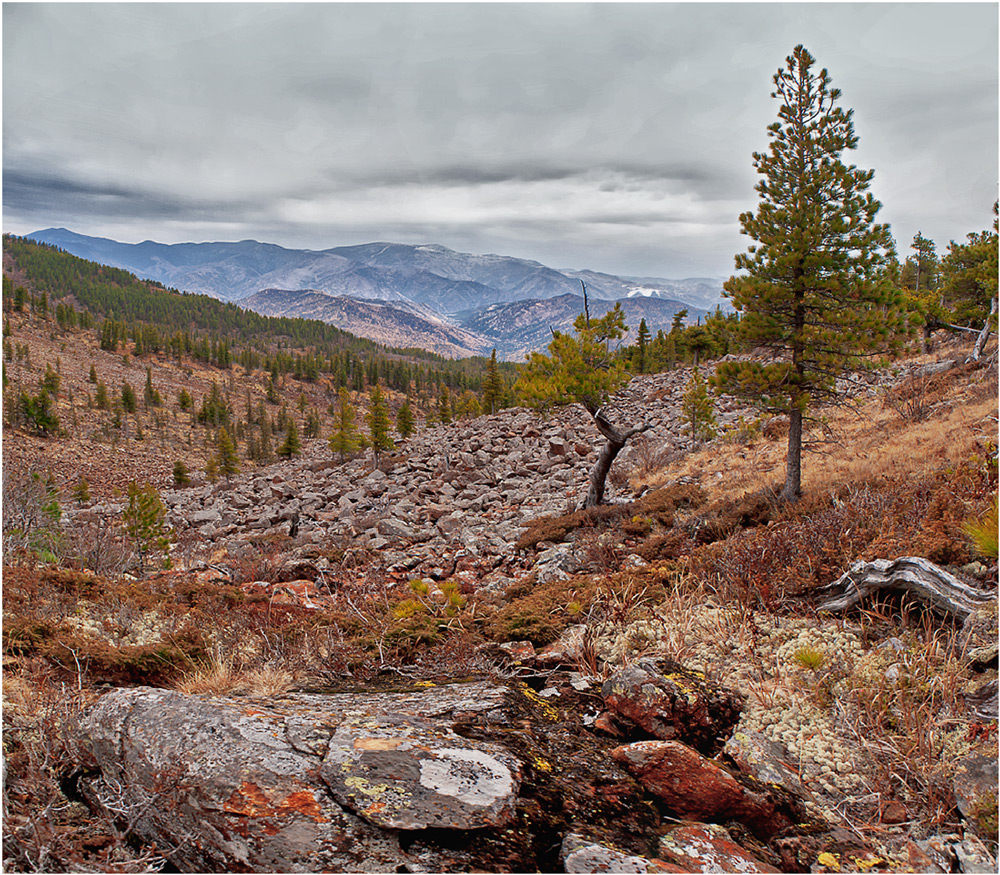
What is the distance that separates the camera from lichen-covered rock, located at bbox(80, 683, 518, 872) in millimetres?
2641

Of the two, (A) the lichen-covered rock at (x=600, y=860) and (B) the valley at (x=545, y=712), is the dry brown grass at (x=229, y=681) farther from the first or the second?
(A) the lichen-covered rock at (x=600, y=860)

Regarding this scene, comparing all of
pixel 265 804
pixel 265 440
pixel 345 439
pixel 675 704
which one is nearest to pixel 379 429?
pixel 345 439

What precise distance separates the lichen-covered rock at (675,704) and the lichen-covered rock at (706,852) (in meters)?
0.83

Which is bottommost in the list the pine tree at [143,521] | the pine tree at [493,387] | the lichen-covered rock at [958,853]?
the pine tree at [143,521]

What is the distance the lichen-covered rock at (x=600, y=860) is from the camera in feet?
8.78

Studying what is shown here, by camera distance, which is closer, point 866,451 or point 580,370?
point 580,370

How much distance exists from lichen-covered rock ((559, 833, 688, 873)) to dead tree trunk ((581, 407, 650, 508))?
1190 cm

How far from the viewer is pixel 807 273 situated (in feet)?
36.9

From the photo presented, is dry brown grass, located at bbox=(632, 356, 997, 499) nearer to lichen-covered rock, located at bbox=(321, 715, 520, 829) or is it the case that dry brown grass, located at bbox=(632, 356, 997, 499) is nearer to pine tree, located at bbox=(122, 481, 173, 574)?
lichen-covered rock, located at bbox=(321, 715, 520, 829)

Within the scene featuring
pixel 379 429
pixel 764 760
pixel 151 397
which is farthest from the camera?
pixel 151 397

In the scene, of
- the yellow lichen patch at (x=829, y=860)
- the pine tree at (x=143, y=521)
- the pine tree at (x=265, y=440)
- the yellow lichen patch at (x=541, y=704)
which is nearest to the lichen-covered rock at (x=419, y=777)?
the yellow lichen patch at (x=541, y=704)

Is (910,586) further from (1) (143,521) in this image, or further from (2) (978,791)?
(1) (143,521)

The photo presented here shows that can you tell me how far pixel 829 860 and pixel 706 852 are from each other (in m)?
0.71

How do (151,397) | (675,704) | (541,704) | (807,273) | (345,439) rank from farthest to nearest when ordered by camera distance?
1. (151,397)
2. (345,439)
3. (807,273)
4. (541,704)
5. (675,704)
